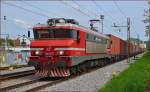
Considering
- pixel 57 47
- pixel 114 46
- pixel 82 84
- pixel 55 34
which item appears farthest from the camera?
pixel 114 46

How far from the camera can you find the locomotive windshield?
2130 cm

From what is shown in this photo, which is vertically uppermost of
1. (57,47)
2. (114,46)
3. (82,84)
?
(114,46)

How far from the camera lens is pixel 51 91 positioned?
15.4 meters

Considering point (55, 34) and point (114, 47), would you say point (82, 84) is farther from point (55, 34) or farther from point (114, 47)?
point (114, 47)

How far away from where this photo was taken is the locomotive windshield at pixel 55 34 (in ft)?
69.9

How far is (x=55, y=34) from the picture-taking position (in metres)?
21.4

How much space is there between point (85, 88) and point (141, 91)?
5.09m

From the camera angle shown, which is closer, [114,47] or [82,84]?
[82,84]

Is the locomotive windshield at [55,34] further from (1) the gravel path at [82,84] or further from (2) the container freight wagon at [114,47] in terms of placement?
(2) the container freight wagon at [114,47]

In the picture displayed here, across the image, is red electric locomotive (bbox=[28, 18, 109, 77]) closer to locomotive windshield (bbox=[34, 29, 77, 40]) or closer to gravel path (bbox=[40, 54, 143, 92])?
locomotive windshield (bbox=[34, 29, 77, 40])

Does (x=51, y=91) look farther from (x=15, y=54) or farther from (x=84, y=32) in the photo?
(x=15, y=54)

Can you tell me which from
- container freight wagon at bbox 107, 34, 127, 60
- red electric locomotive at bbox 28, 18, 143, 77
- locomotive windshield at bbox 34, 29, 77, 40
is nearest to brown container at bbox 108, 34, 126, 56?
container freight wagon at bbox 107, 34, 127, 60

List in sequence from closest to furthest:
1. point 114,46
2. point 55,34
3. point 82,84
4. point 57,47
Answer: point 82,84, point 57,47, point 55,34, point 114,46

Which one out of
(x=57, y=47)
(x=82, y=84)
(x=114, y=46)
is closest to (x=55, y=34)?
(x=57, y=47)
